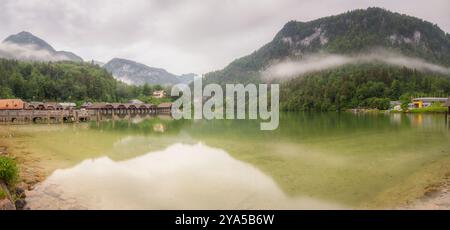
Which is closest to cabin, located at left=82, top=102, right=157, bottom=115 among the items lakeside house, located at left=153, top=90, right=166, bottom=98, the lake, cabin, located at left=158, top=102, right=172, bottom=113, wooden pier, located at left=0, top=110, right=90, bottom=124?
cabin, located at left=158, top=102, right=172, bottom=113

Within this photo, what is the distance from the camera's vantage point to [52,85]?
111500 millimetres

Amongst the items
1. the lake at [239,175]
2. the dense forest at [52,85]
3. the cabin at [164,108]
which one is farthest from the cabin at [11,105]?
the cabin at [164,108]

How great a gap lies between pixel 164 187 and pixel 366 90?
116705mm

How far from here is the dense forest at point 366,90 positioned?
116m

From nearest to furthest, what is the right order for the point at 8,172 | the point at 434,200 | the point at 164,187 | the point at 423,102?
1. the point at 434,200
2. the point at 8,172
3. the point at 164,187
4. the point at 423,102

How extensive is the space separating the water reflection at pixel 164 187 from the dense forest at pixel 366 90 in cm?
10146

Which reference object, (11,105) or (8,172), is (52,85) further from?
(8,172)

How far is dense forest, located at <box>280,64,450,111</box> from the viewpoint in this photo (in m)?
116

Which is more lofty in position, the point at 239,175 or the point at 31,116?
the point at 31,116

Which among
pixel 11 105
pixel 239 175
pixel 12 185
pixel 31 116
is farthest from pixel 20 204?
pixel 11 105

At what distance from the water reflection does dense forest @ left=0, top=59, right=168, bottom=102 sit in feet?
292

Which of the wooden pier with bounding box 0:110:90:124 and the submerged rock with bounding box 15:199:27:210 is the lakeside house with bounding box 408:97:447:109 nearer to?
the wooden pier with bounding box 0:110:90:124
